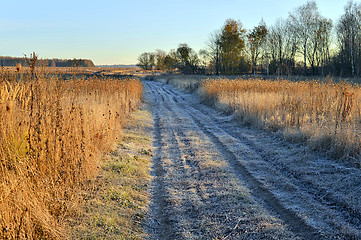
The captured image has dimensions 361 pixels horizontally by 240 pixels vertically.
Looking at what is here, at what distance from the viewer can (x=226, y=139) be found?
7.48m

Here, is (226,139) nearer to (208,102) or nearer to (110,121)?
(110,121)

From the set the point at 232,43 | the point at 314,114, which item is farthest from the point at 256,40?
the point at 314,114

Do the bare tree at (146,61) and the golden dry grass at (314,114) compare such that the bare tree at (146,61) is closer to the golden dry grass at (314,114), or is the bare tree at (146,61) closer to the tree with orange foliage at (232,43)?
the tree with orange foliage at (232,43)

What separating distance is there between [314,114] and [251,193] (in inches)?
182

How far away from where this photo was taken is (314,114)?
7.44 metres

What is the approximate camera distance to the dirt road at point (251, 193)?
3.11 m

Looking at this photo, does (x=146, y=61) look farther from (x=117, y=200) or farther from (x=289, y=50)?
(x=117, y=200)

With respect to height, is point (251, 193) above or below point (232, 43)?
below

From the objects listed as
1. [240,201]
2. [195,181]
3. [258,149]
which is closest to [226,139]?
[258,149]

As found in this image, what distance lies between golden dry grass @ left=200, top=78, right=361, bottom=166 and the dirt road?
0.41m

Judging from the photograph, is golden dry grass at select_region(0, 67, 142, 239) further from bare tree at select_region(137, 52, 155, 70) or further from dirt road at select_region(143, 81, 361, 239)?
bare tree at select_region(137, 52, 155, 70)

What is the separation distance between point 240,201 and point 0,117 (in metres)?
3.60

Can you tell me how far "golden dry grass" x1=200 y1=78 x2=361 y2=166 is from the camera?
5.39 m

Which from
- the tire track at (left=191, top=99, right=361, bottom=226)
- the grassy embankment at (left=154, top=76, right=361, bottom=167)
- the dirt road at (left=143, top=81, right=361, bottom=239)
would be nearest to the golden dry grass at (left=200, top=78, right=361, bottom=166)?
the grassy embankment at (left=154, top=76, right=361, bottom=167)
